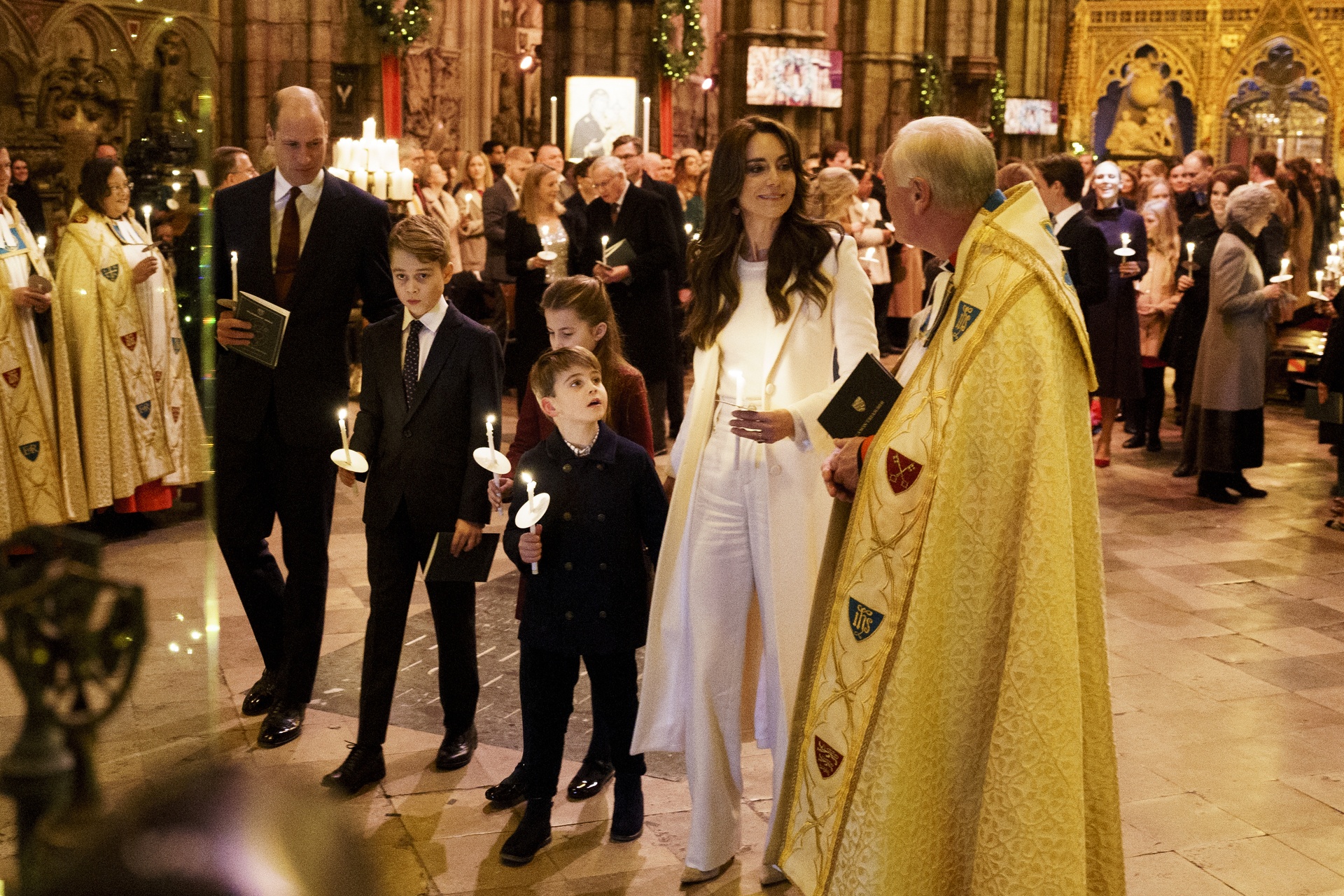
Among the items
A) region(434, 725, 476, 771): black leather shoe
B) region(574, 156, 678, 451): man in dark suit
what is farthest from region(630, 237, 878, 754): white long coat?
region(574, 156, 678, 451): man in dark suit

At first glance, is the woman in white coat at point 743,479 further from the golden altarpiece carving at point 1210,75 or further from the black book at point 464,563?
the golden altarpiece carving at point 1210,75

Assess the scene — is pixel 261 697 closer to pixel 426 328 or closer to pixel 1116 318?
pixel 426 328

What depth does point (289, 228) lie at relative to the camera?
434 centimetres

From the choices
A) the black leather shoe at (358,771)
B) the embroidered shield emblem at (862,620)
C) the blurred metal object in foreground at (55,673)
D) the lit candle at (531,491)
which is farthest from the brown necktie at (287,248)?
the blurred metal object in foreground at (55,673)

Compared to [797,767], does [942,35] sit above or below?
above

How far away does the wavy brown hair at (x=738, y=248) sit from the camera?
3.42 metres

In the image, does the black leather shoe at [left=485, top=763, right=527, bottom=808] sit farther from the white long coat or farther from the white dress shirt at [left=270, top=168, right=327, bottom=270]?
the white dress shirt at [left=270, top=168, right=327, bottom=270]

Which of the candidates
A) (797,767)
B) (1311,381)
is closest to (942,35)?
(1311,381)

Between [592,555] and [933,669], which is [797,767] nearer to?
[933,669]

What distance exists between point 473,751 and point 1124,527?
455 centimetres

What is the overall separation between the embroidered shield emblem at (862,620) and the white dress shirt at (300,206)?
2327mm

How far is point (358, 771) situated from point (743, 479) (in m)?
1.47

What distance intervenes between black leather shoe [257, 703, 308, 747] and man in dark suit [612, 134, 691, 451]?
3.94m

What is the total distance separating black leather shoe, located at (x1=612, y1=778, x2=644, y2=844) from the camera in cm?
371
